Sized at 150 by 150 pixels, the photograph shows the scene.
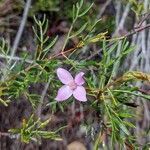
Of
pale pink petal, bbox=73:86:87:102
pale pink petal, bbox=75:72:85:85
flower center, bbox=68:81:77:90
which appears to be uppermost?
pale pink petal, bbox=75:72:85:85

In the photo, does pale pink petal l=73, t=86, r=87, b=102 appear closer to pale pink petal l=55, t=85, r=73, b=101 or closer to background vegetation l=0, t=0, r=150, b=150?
pale pink petal l=55, t=85, r=73, b=101

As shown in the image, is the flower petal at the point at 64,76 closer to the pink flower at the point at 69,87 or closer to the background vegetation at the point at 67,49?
the pink flower at the point at 69,87

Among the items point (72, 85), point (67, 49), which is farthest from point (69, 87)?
point (67, 49)

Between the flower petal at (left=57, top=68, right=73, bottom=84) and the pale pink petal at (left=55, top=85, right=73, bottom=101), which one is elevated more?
the flower petal at (left=57, top=68, right=73, bottom=84)

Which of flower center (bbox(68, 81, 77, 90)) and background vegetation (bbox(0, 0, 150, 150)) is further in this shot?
background vegetation (bbox(0, 0, 150, 150))

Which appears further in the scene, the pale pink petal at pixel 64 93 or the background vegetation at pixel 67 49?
the background vegetation at pixel 67 49

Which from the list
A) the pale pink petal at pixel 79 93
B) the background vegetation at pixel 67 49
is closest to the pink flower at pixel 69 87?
the pale pink petal at pixel 79 93

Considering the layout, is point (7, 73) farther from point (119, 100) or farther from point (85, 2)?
point (85, 2)

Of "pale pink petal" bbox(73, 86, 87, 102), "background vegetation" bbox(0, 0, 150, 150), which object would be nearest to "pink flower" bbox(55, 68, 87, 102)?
"pale pink petal" bbox(73, 86, 87, 102)
